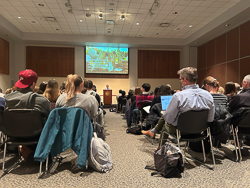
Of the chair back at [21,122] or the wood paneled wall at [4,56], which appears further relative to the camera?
the wood paneled wall at [4,56]

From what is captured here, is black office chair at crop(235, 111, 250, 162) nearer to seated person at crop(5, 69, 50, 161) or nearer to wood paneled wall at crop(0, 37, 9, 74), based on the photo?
seated person at crop(5, 69, 50, 161)

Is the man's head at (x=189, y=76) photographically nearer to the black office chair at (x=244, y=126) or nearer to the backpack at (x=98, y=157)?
the black office chair at (x=244, y=126)

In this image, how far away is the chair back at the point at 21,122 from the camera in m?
2.19

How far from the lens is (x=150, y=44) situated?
12094 mm

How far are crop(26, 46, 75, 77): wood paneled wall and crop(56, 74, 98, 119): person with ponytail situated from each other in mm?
10873

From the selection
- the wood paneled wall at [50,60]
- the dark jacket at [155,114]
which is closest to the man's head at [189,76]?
the dark jacket at [155,114]

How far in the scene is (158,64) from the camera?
13.6 m

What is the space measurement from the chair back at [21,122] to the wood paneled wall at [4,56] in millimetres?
9855

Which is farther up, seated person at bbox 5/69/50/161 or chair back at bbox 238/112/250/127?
seated person at bbox 5/69/50/161

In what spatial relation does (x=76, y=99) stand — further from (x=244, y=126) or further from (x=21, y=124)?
(x=244, y=126)

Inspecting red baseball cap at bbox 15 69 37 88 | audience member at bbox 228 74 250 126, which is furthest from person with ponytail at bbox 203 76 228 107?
red baseball cap at bbox 15 69 37 88

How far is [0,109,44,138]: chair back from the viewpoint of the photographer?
2.19m

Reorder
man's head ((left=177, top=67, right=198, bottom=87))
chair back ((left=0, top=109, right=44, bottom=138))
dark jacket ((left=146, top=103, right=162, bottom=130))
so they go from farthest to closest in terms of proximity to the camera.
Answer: dark jacket ((left=146, top=103, right=162, bottom=130)) → man's head ((left=177, top=67, right=198, bottom=87)) → chair back ((left=0, top=109, right=44, bottom=138))

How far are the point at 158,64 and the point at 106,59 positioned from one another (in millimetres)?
3865
